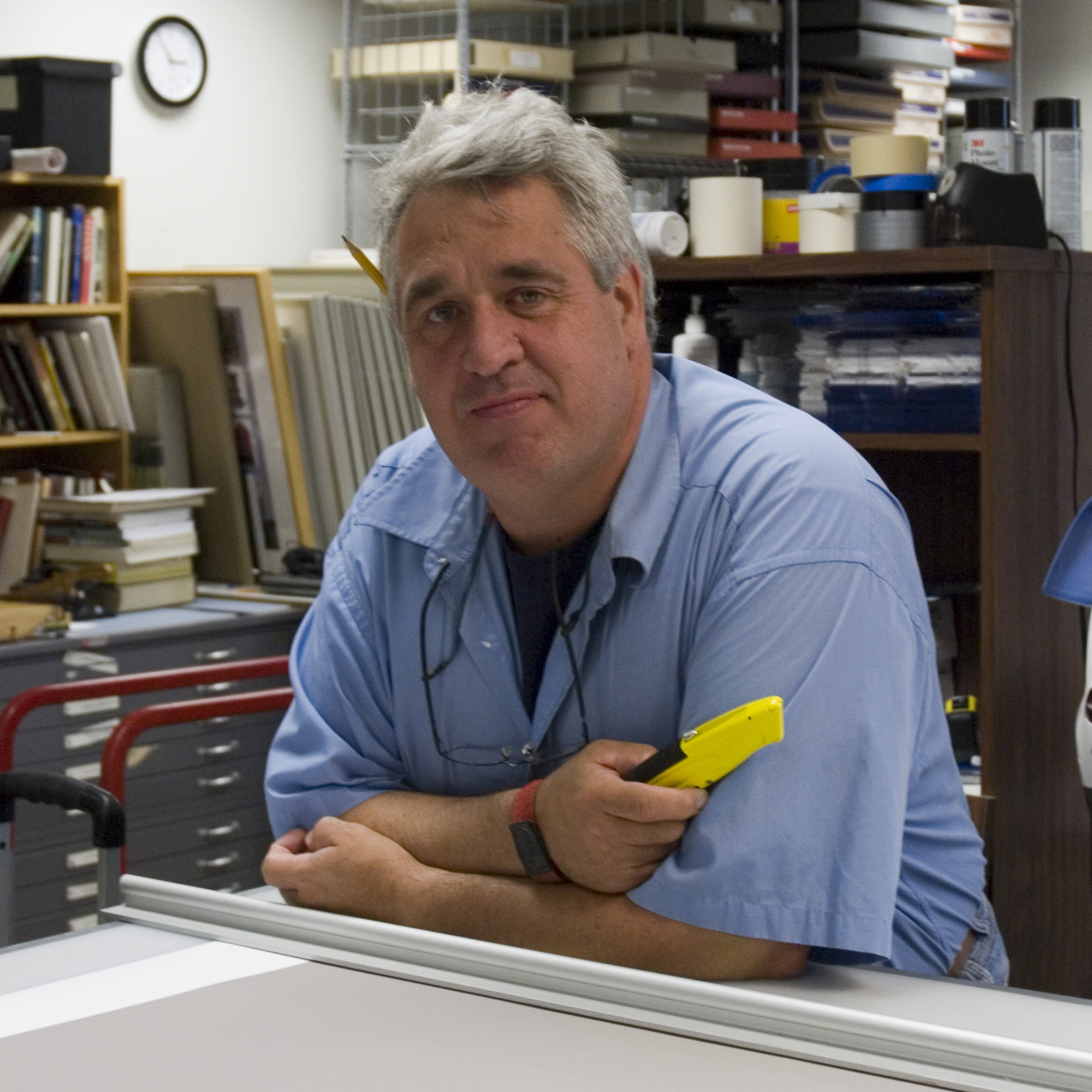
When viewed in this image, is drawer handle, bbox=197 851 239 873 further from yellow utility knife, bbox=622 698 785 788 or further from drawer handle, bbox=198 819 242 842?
yellow utility knife, bbox=622 698 785 788

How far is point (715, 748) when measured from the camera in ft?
3.78

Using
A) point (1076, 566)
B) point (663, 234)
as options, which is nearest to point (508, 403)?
point (1076, 566)

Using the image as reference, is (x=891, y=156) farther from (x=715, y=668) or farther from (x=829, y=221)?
(x=715, y=668)

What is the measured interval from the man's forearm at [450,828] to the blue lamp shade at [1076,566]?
2.33 ft

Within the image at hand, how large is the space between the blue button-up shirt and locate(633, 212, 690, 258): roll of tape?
0.99 meters

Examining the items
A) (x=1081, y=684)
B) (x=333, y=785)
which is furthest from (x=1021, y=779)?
(x=333, y=785)

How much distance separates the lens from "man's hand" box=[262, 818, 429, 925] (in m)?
1.31

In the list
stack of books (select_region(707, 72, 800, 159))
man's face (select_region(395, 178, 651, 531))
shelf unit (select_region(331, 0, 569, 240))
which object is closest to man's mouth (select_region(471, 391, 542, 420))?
man's face (select_region(395, 178, 651, 531))

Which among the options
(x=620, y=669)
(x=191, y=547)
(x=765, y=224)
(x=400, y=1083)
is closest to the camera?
(x=400, y=1083)

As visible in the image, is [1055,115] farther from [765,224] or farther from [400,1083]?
[400,1083]

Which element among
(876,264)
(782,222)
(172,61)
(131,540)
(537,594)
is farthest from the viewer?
(172,61)

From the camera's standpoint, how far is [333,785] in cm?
147

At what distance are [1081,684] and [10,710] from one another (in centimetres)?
162

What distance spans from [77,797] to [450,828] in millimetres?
838
